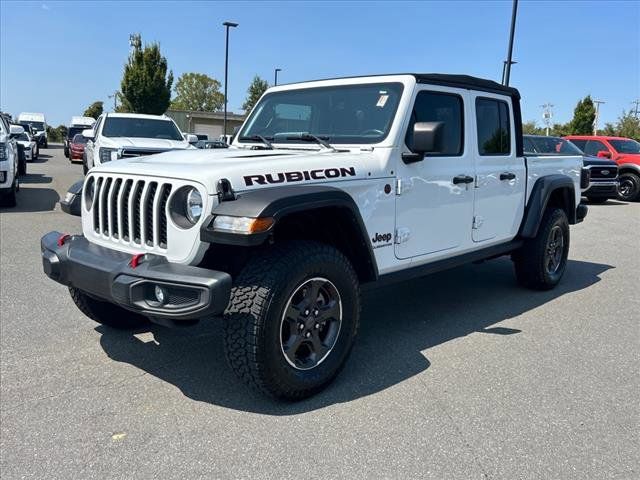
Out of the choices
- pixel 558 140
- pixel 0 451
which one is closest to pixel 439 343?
pixel 0 451

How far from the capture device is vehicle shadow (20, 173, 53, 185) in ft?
52.5

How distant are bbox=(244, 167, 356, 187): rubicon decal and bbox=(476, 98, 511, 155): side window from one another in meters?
1.80

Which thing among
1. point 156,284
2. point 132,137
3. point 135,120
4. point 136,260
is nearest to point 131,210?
point 136,260

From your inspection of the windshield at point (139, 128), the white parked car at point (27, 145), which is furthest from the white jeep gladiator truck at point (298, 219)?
the white parked car at point (27, 145)

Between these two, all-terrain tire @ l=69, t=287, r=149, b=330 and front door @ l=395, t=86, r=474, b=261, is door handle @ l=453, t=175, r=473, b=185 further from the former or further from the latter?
all-terrain tire @ l=69, t=287, r=149, b=330

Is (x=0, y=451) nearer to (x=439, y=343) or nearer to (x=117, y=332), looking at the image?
(x=117, y=332)

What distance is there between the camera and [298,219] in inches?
133

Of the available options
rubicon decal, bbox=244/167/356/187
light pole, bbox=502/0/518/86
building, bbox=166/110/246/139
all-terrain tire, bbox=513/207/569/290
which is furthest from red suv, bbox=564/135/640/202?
building, bbox=166/110/246/139

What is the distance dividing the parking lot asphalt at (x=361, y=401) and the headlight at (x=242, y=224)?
1047mm

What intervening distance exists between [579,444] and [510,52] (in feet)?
57.0

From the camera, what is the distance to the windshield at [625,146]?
16.9 meters

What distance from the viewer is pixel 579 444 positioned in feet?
9.51

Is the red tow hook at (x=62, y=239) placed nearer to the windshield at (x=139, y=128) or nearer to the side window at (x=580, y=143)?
the windshield at (x=139, y=128)

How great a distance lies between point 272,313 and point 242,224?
505 millimetres
